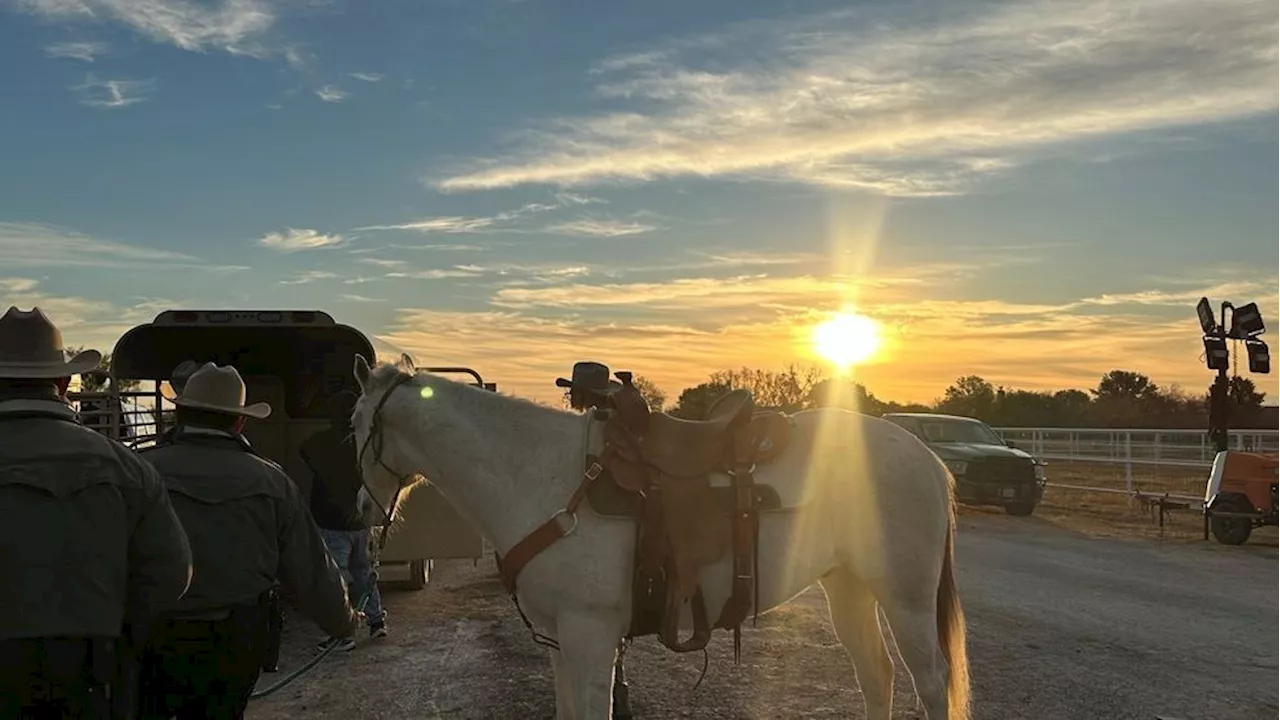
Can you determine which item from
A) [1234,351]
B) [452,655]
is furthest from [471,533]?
[1234,351]

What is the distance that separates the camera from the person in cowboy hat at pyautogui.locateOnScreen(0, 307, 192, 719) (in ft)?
8.22

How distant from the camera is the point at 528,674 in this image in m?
6.40

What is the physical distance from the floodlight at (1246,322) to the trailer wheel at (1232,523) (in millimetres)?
2945

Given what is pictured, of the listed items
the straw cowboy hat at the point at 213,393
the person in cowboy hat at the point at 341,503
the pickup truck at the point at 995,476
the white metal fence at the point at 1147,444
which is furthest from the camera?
the pickup truck at the point at 995,476

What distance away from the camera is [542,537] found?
4.07 metres

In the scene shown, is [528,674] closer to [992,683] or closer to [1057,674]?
[992,683]

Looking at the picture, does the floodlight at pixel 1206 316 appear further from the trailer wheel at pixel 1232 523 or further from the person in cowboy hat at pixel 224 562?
the person in cowboy hat at pixel 224 562

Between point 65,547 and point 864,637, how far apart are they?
374 centimetres

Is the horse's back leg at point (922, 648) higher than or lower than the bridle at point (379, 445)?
lower

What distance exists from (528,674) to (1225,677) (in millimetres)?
4669

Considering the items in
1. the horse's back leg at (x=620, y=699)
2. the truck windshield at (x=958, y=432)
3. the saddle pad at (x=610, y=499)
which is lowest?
the horse's back leg at (x=620, y=699)

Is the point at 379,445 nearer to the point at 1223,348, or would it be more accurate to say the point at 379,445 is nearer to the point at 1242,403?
the point at 1223,348

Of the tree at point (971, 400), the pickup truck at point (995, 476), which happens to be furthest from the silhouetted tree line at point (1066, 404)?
the pickup truck at point (995, 476)

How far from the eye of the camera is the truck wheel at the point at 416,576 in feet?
33.7
